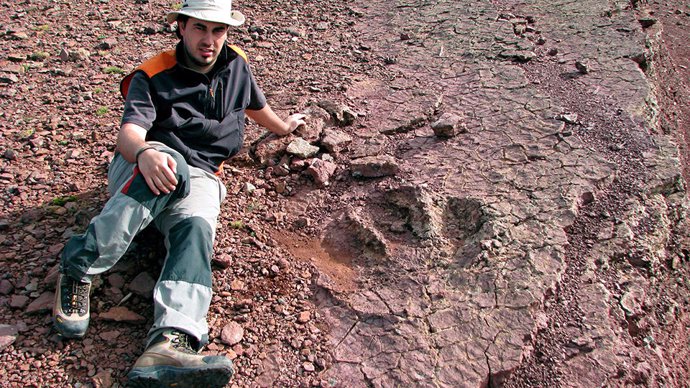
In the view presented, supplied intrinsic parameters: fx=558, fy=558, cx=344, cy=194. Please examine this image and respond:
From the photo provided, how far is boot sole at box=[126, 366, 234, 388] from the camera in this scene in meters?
1.73

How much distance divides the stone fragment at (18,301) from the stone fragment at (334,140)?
1.59 metres

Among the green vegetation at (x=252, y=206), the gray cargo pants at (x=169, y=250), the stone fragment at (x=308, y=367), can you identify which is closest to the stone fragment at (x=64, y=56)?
the green vegetation at (x=252, y=206)

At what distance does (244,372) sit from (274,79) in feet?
7.65

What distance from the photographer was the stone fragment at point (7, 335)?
193 centimetres

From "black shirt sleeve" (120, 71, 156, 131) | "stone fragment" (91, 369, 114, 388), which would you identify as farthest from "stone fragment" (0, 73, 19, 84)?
"stone fragment" (91, 369, 114, 388)

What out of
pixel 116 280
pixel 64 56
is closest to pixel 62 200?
pixel 116 280

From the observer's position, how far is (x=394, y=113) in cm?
344

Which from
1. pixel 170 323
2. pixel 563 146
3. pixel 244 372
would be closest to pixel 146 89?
pixel 170 323

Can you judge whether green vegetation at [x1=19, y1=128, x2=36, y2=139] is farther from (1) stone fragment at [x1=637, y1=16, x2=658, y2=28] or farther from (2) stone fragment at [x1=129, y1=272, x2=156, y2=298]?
(1) stone fragment at [x1=637, y1=16, x2=658, y2=28]

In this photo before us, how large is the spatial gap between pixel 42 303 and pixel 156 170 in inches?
26.7

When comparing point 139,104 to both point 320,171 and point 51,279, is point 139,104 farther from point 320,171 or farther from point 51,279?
point 320,171

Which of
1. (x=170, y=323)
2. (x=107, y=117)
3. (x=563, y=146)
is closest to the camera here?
(x=170, y=323)

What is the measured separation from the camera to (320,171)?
112 inches

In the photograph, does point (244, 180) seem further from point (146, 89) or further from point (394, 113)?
point (394, 113)
